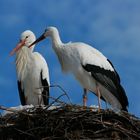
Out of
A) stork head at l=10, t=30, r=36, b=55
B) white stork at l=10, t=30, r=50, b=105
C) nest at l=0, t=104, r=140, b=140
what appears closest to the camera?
nest at l=0, t=104, r=140, b=140

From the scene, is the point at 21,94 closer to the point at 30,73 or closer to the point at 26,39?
the point at 30,73

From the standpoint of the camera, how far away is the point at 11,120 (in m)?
7.46

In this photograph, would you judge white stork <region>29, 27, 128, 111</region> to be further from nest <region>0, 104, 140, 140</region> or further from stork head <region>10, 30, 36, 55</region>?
nest <region>0, 104, 140, 140</region>

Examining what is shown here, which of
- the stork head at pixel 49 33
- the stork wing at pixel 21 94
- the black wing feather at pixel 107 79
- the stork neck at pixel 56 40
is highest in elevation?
the stork head at pixel 49 33

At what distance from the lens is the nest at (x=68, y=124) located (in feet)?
23.4

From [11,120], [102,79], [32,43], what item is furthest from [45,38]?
[11,120]

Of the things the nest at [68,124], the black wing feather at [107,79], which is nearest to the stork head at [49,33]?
the black wing feather at [107,79]

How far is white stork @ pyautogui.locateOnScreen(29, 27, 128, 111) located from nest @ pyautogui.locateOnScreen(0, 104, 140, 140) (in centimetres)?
226

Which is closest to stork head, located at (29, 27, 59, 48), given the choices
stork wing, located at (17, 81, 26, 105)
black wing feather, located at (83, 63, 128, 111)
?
black wing feather, located at (83, 63, 128, 111)

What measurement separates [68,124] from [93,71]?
8.83 feet

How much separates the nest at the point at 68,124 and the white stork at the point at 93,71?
7.41ft

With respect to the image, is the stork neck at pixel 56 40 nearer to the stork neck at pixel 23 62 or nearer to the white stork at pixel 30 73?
the white stork at pixel 30 73

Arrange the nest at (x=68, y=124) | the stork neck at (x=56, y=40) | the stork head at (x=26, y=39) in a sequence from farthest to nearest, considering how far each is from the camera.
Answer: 1. the stork head at (x=26, y=39)
2. the stork neck at (x=56, y=40)
3. the nest at (x=68, y=124)

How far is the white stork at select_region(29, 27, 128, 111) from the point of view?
973 cm
